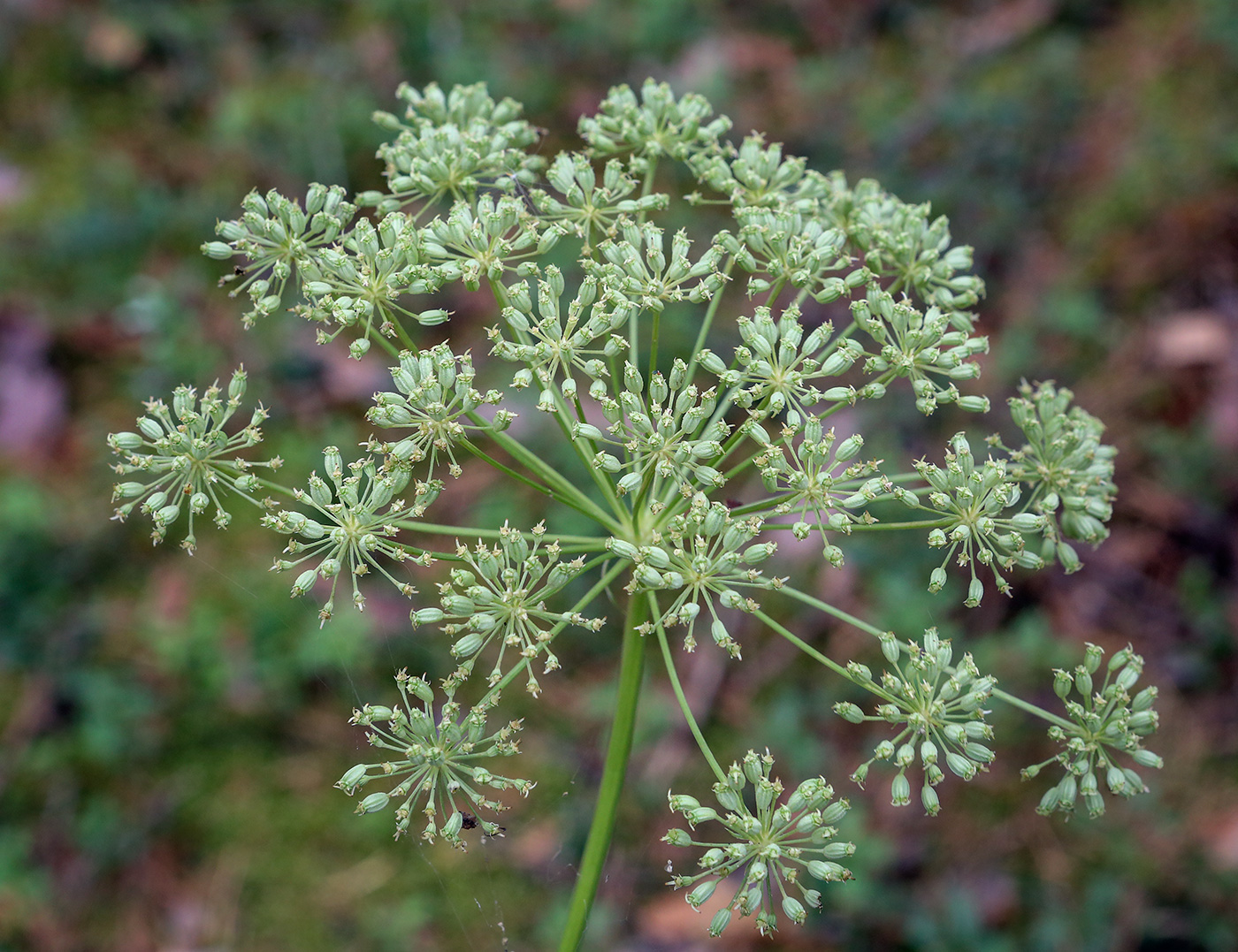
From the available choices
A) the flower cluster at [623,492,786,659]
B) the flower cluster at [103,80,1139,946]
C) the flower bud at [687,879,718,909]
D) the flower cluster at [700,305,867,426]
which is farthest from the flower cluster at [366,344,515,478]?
the flower bud at [687,879,718,909]

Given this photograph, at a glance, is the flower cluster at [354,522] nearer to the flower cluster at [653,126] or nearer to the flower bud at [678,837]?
the flower bud at [678,837]

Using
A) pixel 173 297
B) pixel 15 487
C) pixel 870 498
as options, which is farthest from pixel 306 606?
pixel 870 498

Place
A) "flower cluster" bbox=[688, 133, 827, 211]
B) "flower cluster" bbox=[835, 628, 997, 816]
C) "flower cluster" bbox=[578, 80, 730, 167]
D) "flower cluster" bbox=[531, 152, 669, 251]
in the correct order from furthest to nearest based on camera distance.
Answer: "flower cluster" bbox=[578, 80, 730, 167], "flower cluster" bbox=[688, 133, 827, 211], "flower cluster" bbox=[531, 152, 669, 251], "flower cluster" bbox=[835, 628, 997, 816]

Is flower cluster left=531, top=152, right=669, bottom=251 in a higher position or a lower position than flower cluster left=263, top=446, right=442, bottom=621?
higher

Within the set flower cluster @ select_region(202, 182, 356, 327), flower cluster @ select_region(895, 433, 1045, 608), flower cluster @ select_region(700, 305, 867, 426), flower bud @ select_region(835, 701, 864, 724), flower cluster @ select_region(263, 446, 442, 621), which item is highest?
flower cluster @ select_region(202, 182, 356, 327)

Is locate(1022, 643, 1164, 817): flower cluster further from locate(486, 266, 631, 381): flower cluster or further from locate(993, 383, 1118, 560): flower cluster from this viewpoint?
locate(486, 266, 631, 381): flower cluster

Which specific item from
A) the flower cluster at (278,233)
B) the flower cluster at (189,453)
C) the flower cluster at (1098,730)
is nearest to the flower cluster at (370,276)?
the flower cluster at (278,233)

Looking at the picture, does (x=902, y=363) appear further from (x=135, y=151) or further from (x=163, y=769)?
(x=135, y=151)
